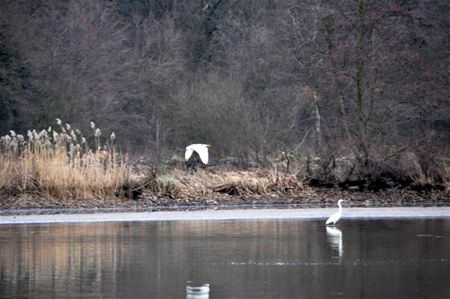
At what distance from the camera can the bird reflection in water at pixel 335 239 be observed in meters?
17.7

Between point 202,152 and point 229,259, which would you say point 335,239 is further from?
point 202,152

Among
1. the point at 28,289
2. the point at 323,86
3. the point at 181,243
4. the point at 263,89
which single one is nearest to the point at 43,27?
the point at 263,89

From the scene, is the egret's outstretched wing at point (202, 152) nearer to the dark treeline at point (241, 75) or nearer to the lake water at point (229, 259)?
the dark treeline at point (241, 75)

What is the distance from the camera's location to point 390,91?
3105 cm

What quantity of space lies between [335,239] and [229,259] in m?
3.40

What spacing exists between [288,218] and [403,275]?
910 cm

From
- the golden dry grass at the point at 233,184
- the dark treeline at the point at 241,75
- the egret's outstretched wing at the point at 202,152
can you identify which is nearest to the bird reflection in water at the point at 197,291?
the golden dry grass at the point at 233,184

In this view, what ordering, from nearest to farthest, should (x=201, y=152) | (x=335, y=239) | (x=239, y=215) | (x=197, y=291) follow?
(x=197, y=291), (x=335, y=239), (x=239, y=215), (x=201, y=152)

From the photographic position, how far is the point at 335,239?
1939 centimetres

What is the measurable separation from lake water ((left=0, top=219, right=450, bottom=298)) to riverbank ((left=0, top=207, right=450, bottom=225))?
0.90 metres

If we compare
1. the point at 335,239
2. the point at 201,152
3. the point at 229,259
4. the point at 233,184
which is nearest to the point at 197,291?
the point at 229,259

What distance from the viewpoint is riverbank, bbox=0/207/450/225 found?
76.9 ft

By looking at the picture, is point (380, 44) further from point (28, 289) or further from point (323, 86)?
point (28, 289)

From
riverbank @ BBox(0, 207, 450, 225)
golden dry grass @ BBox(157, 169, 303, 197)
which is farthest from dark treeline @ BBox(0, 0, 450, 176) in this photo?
riverbank @ BBox(0, 207, 450, 225)
